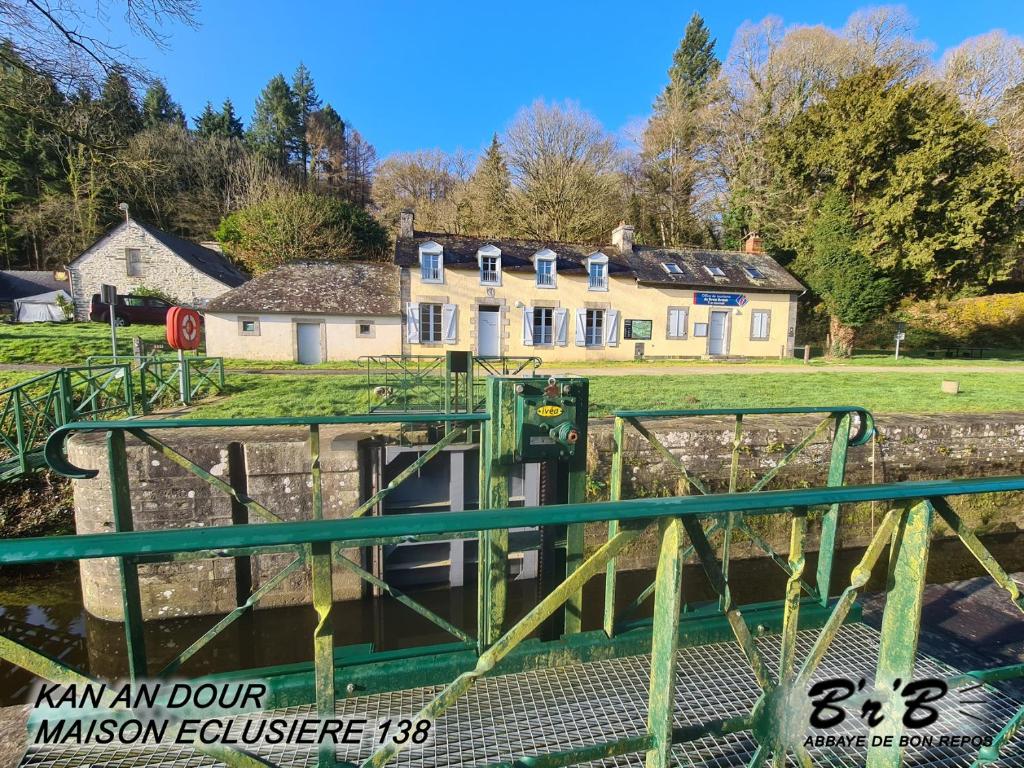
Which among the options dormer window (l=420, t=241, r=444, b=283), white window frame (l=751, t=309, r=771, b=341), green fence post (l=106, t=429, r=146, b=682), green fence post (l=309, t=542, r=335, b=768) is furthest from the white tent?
white window frame (l=751, t=309, r=771, b=341)

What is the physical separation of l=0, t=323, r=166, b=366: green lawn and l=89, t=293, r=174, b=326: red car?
3.56 metres

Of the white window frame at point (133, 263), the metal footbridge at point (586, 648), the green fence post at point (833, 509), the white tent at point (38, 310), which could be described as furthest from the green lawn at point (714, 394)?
the white tent at point (38, 310)

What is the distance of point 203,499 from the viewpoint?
5441mm

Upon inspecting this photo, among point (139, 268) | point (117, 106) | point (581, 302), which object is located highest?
point (117, 106)

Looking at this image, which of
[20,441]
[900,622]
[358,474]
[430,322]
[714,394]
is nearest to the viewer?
[900,622]

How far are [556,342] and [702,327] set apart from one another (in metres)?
6.36

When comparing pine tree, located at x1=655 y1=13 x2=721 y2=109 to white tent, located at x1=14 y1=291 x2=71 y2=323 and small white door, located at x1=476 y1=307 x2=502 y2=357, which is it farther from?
white tent, located at x1=14 y1=291 x2=71 y2=323

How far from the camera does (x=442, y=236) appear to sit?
66.3ft

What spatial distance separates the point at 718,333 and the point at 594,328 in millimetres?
5630

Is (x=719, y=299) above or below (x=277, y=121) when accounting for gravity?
below

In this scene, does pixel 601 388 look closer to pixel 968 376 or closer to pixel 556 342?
pixel 556 342

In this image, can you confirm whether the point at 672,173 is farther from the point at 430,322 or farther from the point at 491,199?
the point at 430,322

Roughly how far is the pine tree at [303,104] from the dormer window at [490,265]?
33.6 metres

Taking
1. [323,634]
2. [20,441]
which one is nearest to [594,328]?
[20,441]
